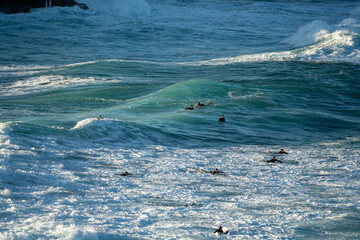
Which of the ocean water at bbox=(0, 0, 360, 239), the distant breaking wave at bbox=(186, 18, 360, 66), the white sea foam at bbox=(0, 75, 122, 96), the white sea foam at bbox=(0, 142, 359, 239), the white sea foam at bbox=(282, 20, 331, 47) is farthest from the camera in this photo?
the white sea foam at bbox=(282, 20, 331, 47)

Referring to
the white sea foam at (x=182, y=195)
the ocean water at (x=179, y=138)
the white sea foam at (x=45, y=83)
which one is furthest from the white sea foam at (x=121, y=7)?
the white sea foam at (x=182, y=195)

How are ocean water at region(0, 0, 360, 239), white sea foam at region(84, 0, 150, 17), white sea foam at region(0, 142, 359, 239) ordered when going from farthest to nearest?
white sea foam at region(84, 0, 150, 17) → ocean water at region(0, 0, 360, 239) → white sea foam at region(0, 142, 359, 239)

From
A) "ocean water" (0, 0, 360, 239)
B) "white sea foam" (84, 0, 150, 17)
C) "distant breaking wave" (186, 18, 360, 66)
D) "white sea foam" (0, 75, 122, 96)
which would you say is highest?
"white sea foam" (84, 0, 150, 17)

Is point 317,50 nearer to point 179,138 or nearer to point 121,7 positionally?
point 179,138

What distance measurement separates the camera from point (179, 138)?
50.1 ft

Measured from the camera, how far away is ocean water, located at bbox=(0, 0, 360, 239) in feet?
27.9

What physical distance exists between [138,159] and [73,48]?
27.2 metres

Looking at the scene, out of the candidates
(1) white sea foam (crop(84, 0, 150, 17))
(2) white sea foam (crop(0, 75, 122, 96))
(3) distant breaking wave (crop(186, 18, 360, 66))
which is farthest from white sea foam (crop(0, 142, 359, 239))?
(1) white sea foam (crop(84, 0, 150, 17))

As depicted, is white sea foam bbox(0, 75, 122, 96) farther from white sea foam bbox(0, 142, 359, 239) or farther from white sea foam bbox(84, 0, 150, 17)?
white sea foam bbox(84, 0, 150, 17)

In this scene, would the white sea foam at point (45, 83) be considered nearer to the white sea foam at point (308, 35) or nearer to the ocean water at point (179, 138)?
the ocean water at point (179, 138)

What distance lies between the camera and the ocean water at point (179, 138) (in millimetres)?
8508

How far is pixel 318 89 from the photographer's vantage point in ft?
77.8

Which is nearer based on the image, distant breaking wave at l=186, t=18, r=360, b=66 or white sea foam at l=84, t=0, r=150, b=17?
distant breaking wave at l=186, t=18, r=360, b=66

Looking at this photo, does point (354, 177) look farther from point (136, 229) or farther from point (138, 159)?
point (136, 229)
